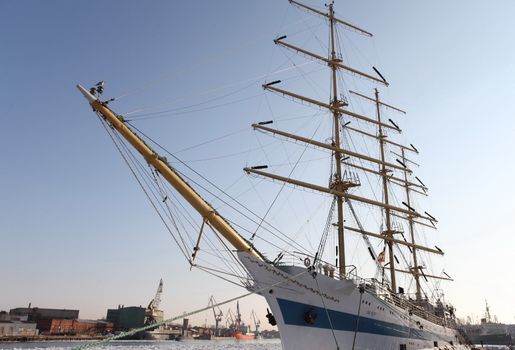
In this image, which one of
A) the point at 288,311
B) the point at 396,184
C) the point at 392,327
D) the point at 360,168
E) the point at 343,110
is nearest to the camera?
the point at 288,311

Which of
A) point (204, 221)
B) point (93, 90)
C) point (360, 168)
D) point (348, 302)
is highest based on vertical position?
point (360, 168)

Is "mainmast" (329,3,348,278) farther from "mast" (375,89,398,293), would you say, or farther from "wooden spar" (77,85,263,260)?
"mast" (375,89,398,293)

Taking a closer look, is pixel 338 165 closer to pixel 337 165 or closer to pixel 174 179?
pixel 337 165

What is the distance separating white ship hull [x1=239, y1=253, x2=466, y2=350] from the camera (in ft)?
59.2

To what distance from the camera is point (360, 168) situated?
42312 mm

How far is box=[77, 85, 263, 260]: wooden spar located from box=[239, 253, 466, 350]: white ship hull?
38.5 inches

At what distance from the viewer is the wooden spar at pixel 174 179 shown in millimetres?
18266

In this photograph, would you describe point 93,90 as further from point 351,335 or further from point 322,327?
point 351,335

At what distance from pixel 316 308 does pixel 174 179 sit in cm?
951

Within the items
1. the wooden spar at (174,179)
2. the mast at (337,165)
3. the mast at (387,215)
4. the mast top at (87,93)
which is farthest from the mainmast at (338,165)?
the mast top at (87,93)

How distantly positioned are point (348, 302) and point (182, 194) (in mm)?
10244

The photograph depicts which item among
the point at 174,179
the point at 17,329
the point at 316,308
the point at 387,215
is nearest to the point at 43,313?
the point at 17,329

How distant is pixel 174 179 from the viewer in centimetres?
1870

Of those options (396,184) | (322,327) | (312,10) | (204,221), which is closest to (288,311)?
(322,327)
